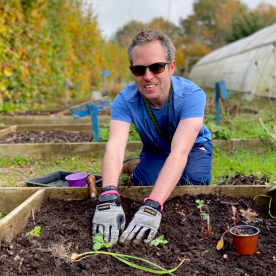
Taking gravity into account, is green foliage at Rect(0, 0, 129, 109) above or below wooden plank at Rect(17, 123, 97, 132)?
above

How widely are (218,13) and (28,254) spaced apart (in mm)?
46499

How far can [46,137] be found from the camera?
4562 mm

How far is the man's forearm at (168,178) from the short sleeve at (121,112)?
586 millimetres

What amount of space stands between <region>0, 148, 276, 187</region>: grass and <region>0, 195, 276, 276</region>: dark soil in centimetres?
85

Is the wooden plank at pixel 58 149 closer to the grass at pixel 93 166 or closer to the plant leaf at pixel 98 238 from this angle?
the grass at pixel 93 166

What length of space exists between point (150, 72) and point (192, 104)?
390 mm

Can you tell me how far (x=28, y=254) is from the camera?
1.68 meters

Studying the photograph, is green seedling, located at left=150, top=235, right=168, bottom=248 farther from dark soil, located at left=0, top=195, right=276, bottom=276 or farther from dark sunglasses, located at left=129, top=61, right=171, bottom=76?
dark sunglasses, located at left=129, top=61, right=171, bottom=76

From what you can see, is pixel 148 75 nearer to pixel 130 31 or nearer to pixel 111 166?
pixel 111 166

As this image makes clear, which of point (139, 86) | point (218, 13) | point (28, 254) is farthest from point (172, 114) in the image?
point (218, 13)

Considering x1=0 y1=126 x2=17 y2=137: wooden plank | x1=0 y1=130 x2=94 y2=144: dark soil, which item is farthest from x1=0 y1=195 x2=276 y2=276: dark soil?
x1=0 y1=126 x2=17 y2=137: wooden plank

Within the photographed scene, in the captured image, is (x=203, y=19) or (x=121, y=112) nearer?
(x=121, y=112)

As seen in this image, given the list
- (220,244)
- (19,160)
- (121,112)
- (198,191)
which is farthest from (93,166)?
(220,244)

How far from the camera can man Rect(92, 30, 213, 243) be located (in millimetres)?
1870
